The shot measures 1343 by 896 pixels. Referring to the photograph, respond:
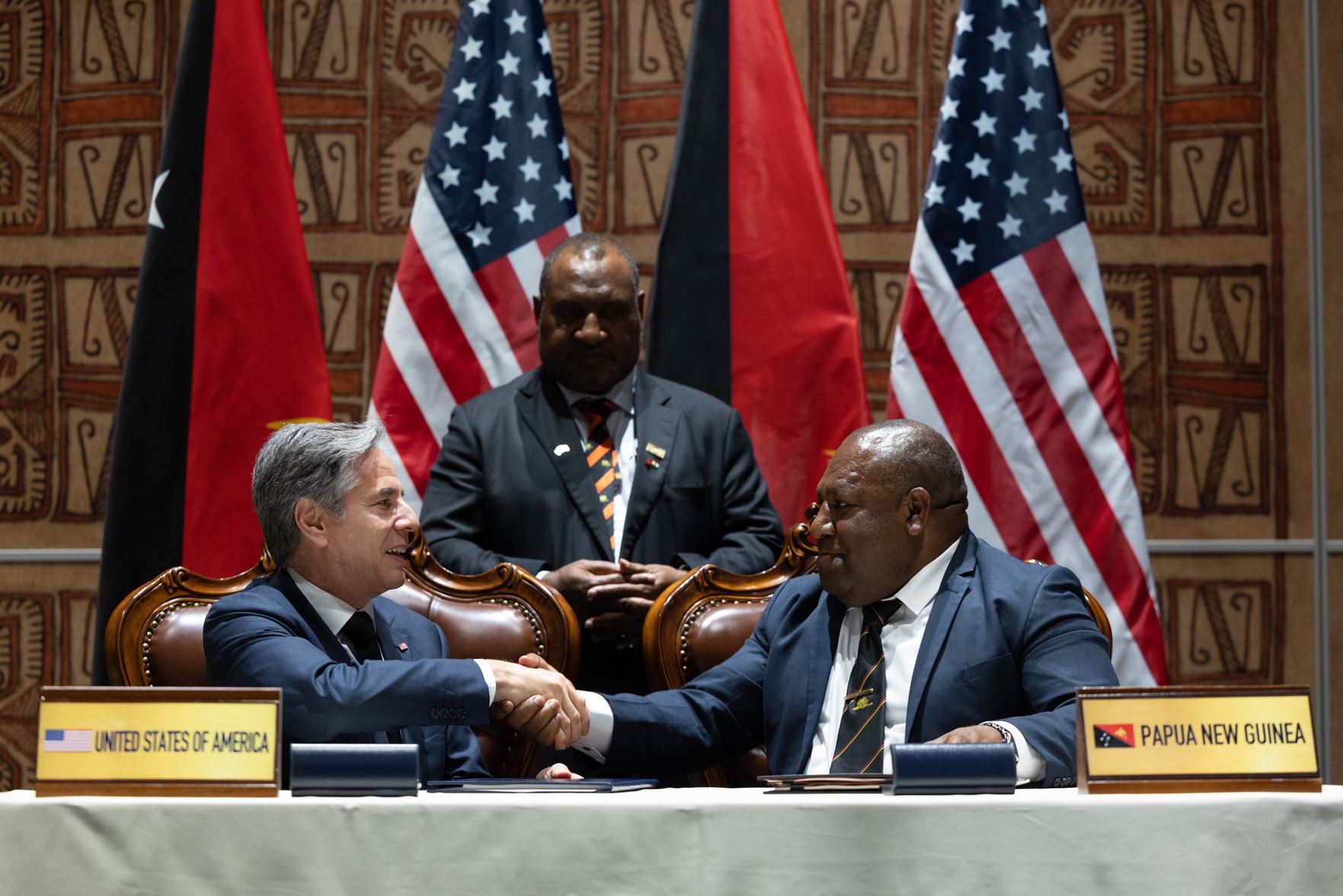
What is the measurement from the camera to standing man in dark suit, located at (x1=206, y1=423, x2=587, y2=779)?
219cm

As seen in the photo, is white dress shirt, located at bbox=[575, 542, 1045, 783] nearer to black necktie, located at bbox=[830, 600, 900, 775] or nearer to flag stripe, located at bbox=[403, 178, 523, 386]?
black necktie, located at bbox=[830, 600, 900, 775]

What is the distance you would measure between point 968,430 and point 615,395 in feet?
3.36

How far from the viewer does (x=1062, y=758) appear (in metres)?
2.32

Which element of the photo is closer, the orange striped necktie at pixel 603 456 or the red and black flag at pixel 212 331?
the orange striped necktie at pixel 603 456

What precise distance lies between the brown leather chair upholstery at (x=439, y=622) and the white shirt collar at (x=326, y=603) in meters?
0.42

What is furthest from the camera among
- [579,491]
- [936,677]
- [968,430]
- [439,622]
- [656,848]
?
[968,430]

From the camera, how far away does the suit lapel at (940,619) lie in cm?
257

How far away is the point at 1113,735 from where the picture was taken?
178 centimetres

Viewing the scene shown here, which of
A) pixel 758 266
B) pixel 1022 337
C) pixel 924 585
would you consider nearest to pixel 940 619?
pixel 924 585

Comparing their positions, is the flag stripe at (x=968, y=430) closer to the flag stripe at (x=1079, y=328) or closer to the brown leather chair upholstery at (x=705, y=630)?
the flag stripe at (x=1079, y=328)

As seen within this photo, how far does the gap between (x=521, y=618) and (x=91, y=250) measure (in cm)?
269

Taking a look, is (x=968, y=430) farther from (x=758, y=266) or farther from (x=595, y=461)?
(x=595, y=461)

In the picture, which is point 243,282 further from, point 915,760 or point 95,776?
point 915,760

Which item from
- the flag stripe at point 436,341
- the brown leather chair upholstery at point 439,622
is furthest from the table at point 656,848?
the flag stripe at point 436,341
